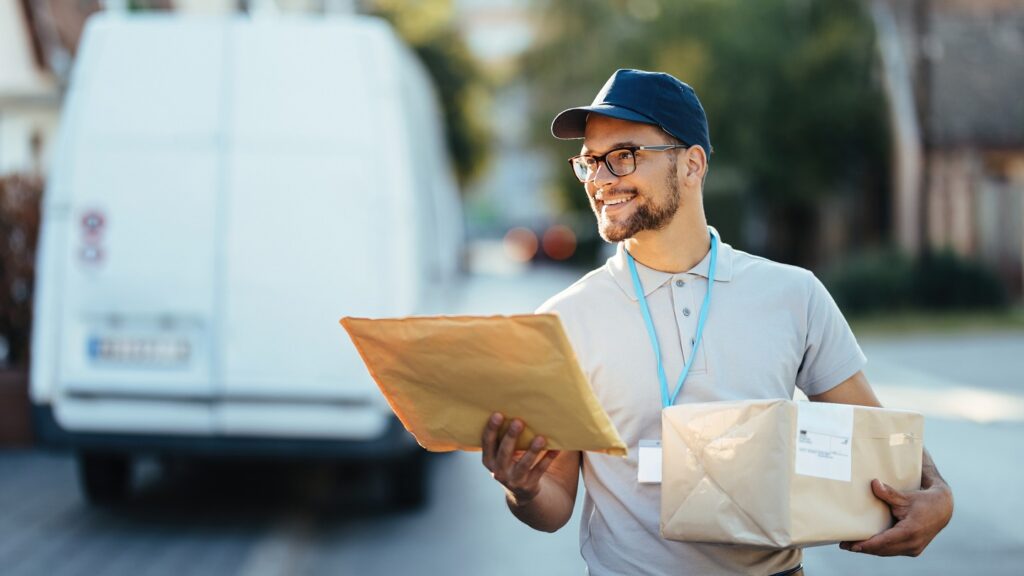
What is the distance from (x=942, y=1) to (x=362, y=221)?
2024 cm

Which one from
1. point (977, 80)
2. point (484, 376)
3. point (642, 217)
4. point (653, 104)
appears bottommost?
point (977, 80)

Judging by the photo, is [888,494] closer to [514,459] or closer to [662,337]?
[662,337]

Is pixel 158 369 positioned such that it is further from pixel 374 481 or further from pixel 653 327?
pixel 653 327

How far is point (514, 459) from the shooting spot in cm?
260

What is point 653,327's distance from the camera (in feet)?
8.96

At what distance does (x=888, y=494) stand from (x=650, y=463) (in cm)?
48

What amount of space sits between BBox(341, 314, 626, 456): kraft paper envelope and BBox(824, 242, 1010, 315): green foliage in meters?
16.6

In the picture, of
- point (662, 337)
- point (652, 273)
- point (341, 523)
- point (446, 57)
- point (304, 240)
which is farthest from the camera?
point (446, 57)

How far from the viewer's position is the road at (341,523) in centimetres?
648

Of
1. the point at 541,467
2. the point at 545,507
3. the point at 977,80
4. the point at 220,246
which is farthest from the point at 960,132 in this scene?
the point at 541,467

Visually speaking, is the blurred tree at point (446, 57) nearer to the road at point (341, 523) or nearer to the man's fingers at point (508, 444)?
the road at point (341, 523)

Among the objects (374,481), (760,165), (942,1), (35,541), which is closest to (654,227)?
(35,541)

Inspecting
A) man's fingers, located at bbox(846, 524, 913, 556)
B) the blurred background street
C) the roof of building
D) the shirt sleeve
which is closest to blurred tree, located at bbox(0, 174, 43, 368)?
the blurred background street

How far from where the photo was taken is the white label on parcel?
2.48 m
